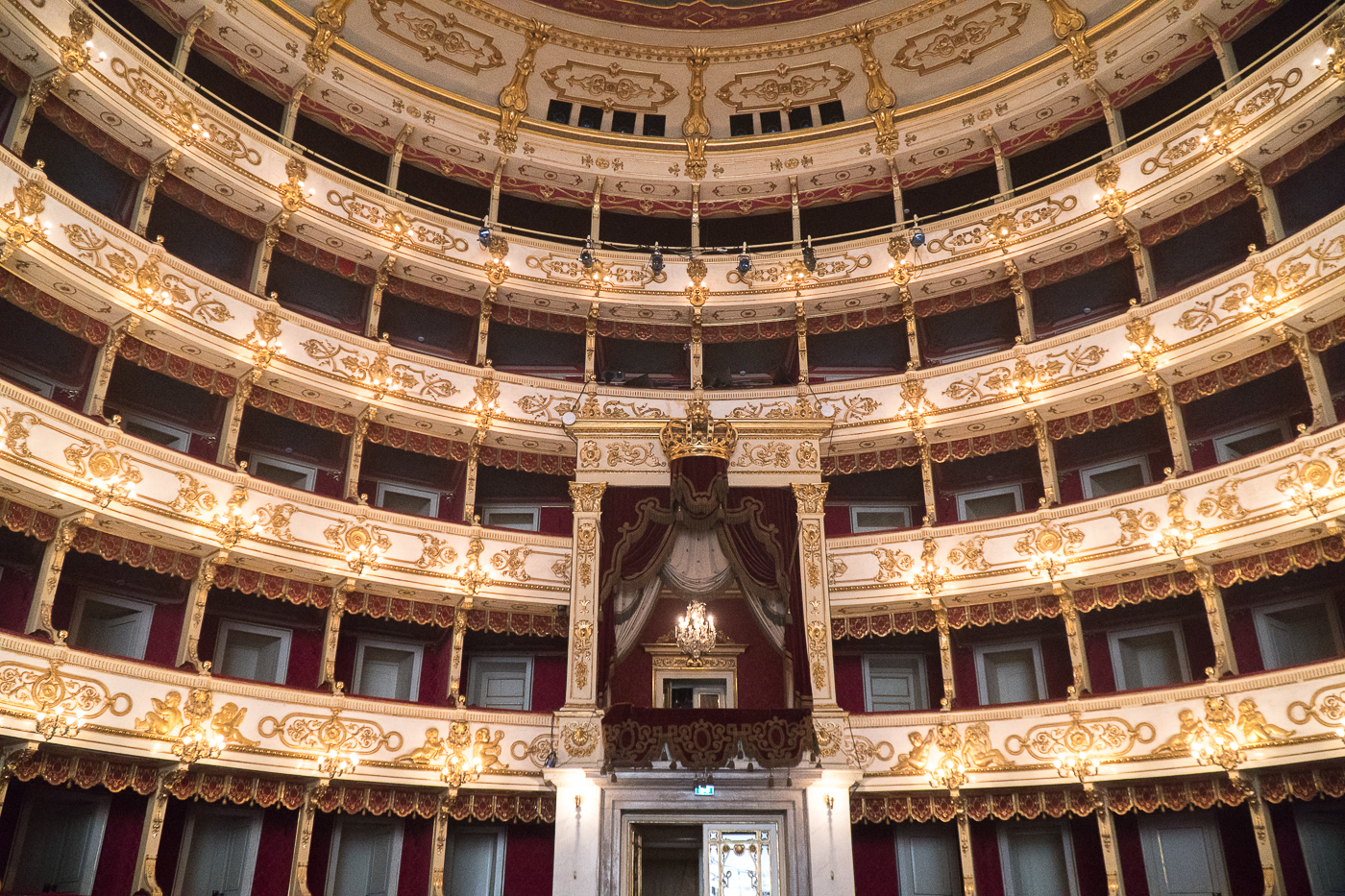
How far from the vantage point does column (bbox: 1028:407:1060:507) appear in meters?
17.8

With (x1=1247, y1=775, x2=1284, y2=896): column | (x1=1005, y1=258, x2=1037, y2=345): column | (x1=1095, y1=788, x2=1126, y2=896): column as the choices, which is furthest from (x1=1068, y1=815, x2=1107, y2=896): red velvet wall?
(x1=1005, y1=258, x2=1037, y2=345): column

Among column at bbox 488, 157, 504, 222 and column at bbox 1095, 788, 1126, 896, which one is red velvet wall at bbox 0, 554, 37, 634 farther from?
column at bbox 1095, 788, 1126, 896

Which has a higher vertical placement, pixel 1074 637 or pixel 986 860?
pixel 1074 637

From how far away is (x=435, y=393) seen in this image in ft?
62.1

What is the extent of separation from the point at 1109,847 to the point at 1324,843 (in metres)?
3.06

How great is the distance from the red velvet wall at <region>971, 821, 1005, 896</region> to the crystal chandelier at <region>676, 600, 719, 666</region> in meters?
6.03

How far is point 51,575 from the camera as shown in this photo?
13.6 meters

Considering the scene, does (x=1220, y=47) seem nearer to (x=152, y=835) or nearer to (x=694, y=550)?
(x=694, y=550)

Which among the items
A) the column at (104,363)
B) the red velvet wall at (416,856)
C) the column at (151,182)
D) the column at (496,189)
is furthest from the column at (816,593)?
the column at (151,182)

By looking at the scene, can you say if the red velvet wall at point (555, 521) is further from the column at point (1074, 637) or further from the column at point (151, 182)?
the column at point (1074, 637)

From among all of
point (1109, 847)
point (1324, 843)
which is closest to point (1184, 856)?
point (1109, 847)

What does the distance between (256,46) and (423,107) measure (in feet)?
11.7

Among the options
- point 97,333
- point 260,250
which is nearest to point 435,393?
point 260,250

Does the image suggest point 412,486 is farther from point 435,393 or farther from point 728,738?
point 728,738
